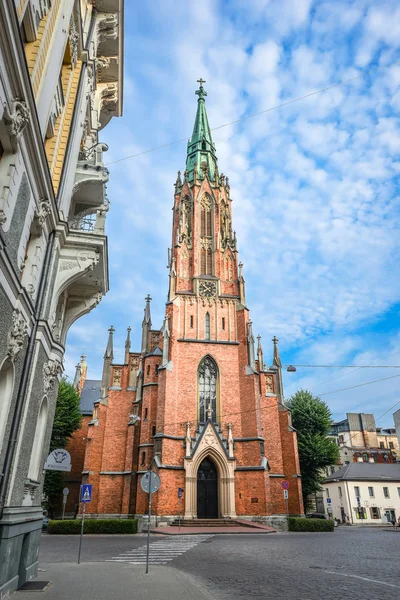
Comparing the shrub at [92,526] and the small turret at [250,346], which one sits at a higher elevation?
the small turret at [250,346]

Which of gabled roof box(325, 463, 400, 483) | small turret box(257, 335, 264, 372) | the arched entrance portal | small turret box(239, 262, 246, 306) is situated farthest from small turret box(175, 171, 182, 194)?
gabled roof box(325, 463, 400, 483)

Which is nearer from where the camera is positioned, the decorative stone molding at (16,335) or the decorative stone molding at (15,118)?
the decorative stone molding at (15,118)

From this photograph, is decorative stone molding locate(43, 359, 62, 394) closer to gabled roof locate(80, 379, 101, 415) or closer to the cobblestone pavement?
the cobblestone pavement

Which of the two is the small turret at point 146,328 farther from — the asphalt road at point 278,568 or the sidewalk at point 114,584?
the sidewalk at point 114,584

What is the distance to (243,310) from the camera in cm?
3481

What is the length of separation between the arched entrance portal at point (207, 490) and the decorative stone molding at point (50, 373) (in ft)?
75.0

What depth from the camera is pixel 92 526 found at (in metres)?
25.0

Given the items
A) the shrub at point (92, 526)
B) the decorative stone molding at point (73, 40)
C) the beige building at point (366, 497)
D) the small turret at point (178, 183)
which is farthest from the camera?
the beige building at point (366, 497)

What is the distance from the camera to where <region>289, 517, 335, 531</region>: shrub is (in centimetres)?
2728

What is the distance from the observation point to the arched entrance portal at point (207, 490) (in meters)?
29.3

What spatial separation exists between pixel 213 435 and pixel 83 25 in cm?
2547

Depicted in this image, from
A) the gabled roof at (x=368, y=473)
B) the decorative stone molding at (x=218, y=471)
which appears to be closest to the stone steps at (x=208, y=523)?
the decorative stone molding at (x=218, y=471)

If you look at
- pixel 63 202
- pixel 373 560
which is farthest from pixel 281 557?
pixel 63 202

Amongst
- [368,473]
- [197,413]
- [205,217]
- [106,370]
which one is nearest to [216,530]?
[197,413]
